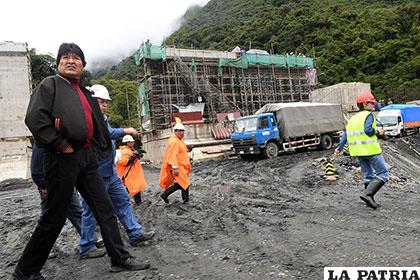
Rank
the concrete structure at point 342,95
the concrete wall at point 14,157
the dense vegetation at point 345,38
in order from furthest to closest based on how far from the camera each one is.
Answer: the dense vegetation at point 345,38
the concrete structure at point 342,95
the concrete wall at point 14,157

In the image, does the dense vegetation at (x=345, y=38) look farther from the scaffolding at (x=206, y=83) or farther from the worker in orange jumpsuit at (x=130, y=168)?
the worker in orange jumpsuit at (x=130, y=168)

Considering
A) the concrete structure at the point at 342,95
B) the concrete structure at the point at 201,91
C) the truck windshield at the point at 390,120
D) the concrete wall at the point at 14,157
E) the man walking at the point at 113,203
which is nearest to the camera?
the man walking at the point at 113,203

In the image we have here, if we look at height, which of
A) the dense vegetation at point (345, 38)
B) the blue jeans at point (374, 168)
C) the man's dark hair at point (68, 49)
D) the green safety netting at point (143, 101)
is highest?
the dense vegetation at point (345, 38)

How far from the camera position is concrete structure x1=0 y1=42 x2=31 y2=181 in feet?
92.3

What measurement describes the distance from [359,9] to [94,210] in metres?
81.2

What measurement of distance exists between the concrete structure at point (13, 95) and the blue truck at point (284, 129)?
60.3 feet

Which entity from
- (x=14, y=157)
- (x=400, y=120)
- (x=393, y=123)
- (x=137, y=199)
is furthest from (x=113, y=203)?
(x=14, y=157)

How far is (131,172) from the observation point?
705cm

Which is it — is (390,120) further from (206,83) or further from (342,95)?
(342,95)

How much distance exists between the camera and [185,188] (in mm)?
7051

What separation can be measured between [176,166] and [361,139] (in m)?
3.28

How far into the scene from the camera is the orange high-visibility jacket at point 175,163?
22.5 feet

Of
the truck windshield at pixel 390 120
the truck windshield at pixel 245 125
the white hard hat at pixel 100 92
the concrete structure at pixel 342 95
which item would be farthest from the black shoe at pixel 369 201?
the concrete structure at pixel 342 95

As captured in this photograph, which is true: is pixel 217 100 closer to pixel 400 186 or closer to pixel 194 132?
pixel 194 132
